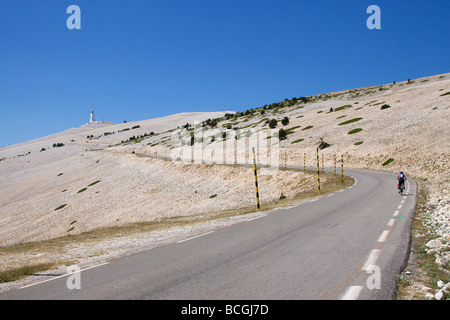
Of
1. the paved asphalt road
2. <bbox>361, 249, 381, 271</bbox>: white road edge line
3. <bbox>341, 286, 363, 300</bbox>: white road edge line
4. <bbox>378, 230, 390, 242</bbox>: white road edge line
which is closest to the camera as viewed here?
<bbox>341, 286, 363, 300</bbox>: white road edge line

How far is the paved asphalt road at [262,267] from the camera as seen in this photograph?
225 inches

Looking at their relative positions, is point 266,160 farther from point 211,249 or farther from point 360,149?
point 211,249

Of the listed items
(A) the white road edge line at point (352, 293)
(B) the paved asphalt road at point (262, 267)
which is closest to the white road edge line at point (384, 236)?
(B) the paved asphalt road at point (262, 267)

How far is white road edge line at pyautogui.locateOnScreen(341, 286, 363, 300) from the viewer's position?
5.26m

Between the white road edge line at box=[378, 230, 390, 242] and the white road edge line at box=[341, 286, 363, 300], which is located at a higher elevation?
the white road edge line at box=[341, 286, 363, 300]

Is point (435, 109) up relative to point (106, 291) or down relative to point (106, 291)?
up

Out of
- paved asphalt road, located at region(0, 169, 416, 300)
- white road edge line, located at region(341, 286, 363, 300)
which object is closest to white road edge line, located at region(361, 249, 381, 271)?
paved asphalt road, located at region(0, 169, 416, 300)

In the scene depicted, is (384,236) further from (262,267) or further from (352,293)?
(352,293)

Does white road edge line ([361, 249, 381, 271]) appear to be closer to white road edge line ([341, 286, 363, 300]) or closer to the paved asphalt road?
the paved asphalt road

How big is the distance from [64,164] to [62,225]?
6032 cm

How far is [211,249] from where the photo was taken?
29.9 ft

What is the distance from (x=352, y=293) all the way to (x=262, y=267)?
2112 millimetres

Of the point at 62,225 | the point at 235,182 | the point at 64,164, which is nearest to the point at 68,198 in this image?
the point at 62,225

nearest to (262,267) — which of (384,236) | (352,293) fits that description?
(352,293)
